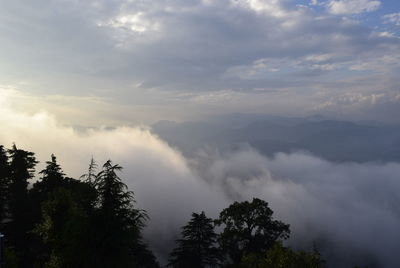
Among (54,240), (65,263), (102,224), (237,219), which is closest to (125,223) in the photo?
(102,224)

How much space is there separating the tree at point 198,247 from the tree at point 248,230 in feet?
5.69

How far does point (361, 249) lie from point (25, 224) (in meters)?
207

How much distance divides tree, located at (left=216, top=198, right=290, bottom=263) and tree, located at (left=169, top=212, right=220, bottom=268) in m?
1.73

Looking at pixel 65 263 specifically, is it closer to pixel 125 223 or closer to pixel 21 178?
pixel 125 223

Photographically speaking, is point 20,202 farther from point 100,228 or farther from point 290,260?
point 290,260

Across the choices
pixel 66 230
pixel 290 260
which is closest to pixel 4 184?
pixel 66 230

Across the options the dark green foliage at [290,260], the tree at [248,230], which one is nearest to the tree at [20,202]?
the tree at [248,230]

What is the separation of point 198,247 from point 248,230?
6856 mm

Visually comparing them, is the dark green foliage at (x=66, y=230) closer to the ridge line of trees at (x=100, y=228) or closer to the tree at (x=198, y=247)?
the ridge line of trees at (x=100, y=228)

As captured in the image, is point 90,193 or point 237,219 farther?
point 237,219

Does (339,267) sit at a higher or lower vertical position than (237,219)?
lower

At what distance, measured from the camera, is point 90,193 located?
21938mm

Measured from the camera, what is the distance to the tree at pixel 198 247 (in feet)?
138

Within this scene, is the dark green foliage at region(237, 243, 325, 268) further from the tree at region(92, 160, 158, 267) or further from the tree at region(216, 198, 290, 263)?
the tree at region(216, 198, 290, 263)
